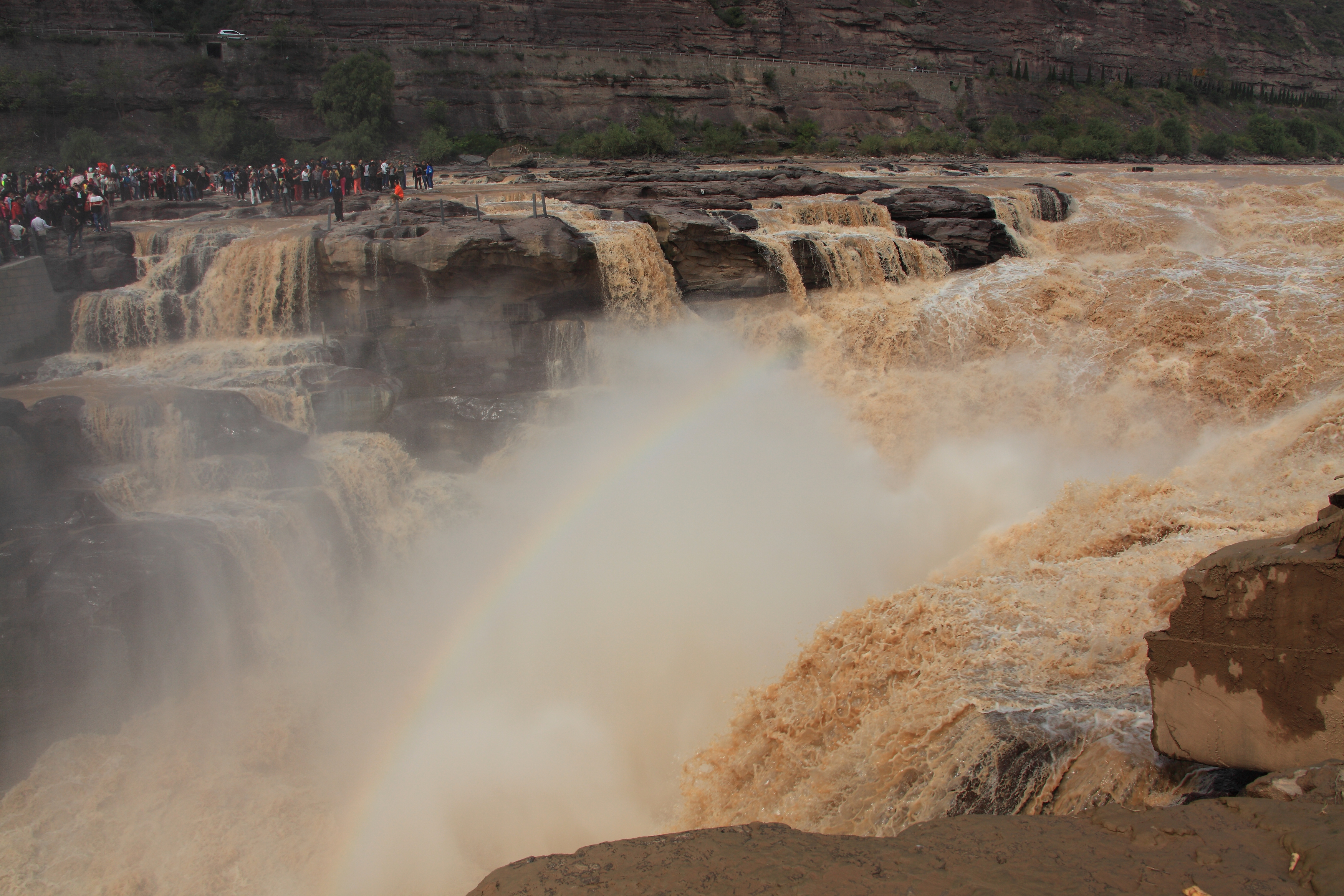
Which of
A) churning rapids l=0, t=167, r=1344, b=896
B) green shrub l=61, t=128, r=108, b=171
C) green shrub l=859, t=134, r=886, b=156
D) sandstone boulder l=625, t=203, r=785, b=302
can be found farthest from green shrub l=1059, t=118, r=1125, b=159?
green shrub l=61, t=128, r=108, b=171

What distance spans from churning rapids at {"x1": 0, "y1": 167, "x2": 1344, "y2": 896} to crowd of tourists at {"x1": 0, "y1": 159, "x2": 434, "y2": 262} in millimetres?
1859

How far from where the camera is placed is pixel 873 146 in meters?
37.9

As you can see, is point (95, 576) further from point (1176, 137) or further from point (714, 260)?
point (1176, 137)

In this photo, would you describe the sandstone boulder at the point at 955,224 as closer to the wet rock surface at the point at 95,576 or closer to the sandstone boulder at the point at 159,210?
the wet rock surface at the point at 95,576

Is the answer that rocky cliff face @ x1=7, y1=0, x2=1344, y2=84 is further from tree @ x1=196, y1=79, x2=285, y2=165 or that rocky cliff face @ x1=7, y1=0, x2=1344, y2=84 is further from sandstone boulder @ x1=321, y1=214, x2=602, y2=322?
sandstone boulder @ x1=321, y1=214, x2=602, y2=322

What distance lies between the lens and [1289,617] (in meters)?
3.98

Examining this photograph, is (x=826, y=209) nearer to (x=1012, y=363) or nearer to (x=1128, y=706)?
(x=1012, y=363)

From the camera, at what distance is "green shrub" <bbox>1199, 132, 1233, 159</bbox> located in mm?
37750

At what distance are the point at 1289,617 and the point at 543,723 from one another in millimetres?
6644

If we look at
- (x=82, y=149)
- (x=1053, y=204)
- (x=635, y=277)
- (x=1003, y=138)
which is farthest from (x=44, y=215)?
(x=1003, y=138)

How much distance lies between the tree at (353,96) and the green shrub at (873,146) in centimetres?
2029

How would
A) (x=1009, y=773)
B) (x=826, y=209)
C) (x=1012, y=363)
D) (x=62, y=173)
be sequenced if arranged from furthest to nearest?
(x=62, y=173) < (x=826, y=209) < (x=1012, y=363) < (x=1009, y=773)

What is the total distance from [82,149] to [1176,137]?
4288 cm

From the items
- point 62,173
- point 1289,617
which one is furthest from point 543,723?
point 62,173
